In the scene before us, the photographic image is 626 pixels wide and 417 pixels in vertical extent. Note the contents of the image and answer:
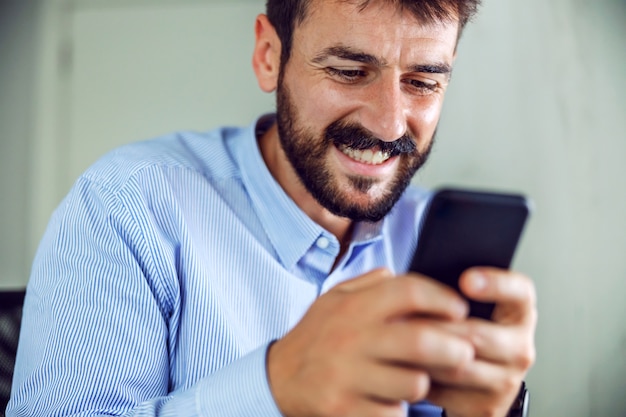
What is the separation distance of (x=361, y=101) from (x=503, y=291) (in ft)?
2.05

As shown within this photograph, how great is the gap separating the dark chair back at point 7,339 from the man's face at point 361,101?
0.67 metres

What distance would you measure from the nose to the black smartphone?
527 mm

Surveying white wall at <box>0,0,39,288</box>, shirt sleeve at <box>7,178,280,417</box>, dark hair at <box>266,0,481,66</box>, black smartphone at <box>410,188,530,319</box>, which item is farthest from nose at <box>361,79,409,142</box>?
white wall at <box>0,0,39,288</box>

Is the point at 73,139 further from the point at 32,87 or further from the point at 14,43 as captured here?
the point at 14,43

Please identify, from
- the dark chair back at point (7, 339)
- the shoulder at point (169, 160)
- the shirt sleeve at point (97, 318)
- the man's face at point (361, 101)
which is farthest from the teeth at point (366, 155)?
the dark chair back at point (7, 339)

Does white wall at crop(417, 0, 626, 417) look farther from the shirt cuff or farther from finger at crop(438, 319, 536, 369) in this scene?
the shirt cuff

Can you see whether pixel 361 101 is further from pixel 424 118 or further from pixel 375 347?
pixel 375 347

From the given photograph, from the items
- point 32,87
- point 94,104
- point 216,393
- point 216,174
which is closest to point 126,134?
point 94,104

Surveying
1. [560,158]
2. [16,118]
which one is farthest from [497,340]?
[16,118]

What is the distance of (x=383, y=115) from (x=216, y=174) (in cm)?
36

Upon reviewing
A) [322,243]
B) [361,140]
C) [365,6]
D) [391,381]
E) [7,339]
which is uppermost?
[365,6]

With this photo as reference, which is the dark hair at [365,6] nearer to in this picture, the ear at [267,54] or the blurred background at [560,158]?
the ear at [267,54]

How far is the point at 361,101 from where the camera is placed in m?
1.10

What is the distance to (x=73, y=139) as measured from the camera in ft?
10.1
